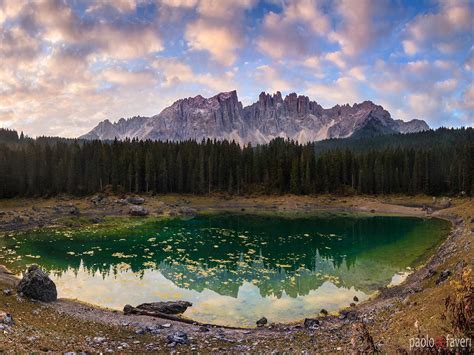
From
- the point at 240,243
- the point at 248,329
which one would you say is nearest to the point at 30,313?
the point at 248,329

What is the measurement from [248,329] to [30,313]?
16752mm

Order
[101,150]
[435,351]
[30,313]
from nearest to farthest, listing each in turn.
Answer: [435,351]
[30,313]
[101,150]

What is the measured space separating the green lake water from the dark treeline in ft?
175

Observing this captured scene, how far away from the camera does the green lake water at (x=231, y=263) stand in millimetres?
36719

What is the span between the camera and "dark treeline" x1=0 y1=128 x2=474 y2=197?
427 feet

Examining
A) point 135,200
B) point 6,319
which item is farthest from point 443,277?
point 135,200

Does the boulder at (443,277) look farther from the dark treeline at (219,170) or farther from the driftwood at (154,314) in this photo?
the dark treeline at (219,170)

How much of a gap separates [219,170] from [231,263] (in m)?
105

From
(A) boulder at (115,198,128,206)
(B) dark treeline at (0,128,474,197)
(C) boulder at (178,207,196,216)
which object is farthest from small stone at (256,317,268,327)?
(B) dark treeline at (0,128,474,197)

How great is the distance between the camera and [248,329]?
27625 millimetres

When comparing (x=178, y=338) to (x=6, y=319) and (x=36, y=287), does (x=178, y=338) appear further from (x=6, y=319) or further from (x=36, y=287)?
(x=36, y=287)

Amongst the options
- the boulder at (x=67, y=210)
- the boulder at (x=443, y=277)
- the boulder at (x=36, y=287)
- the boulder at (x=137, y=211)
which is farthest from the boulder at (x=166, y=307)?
the boulder at (x=67, y=210)

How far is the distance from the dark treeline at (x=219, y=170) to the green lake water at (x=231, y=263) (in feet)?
175

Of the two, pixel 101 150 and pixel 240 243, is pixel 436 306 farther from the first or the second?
pixel 101 150
